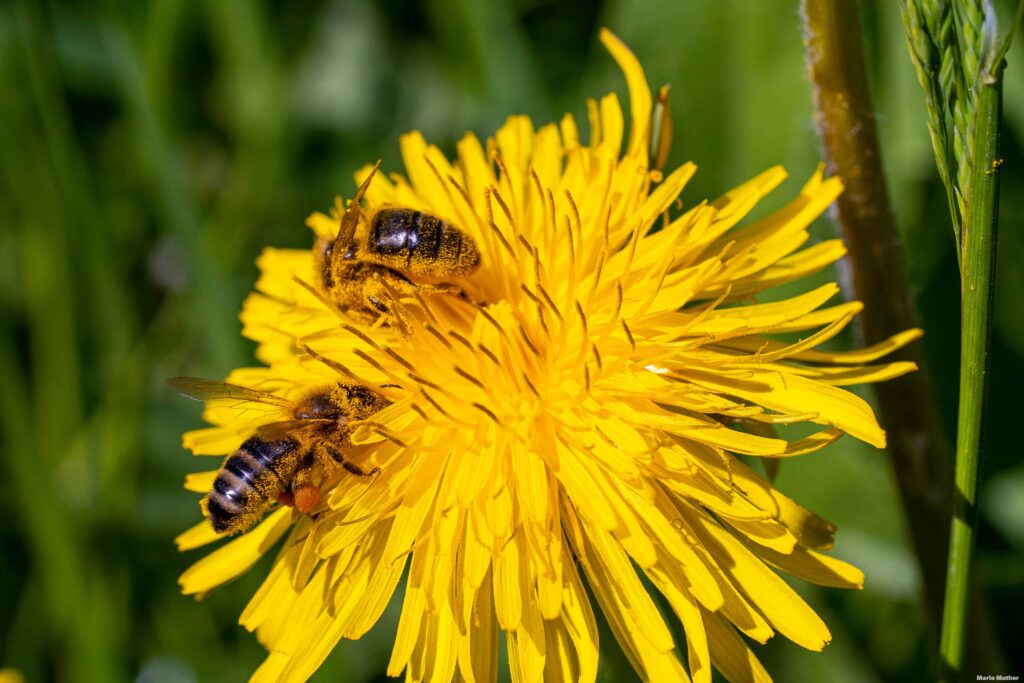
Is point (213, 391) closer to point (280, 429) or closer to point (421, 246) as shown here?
point (280, 429)

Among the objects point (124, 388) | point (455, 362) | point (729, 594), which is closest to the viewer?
point (729, 594)

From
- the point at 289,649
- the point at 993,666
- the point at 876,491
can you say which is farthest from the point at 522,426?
the point at 876,491

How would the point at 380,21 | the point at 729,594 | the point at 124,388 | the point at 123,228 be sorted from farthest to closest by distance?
the point at 380,21, the point at 123,228, the point at 124,388, the point at 729,594

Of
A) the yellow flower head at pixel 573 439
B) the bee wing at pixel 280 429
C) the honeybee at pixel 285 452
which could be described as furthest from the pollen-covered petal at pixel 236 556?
the bee wing at pixel 280 429

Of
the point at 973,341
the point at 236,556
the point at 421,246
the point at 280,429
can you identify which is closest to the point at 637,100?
the point at 421,246

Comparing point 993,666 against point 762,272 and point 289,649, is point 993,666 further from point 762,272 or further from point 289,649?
point 289,649

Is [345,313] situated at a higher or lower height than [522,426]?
higher
